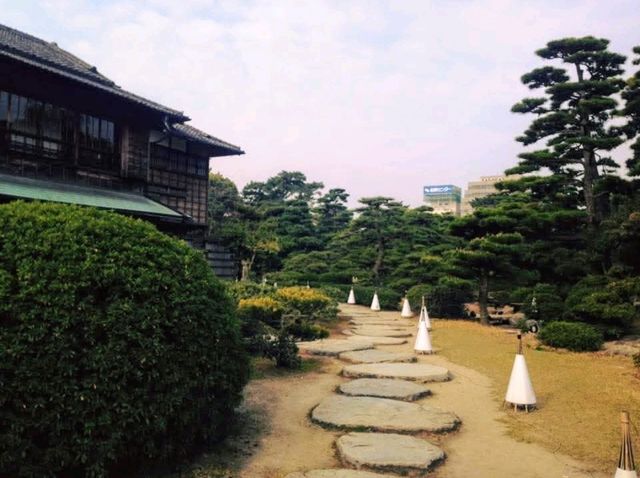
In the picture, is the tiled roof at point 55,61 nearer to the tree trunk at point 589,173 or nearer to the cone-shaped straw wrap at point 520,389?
the cone-shaped straw wrap at point 520,389

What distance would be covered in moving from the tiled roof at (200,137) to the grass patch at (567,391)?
468 inches

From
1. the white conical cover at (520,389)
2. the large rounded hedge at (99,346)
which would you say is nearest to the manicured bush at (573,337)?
the white conical cover at (520,389)

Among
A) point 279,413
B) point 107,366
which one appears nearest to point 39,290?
point 107,366

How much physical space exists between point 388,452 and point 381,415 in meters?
1.06

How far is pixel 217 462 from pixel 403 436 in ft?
5.85

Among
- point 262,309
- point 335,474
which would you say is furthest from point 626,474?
point 262,309

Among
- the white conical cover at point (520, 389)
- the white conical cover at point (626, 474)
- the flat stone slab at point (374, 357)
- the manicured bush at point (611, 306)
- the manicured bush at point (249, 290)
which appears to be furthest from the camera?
the manicured bush at point (249, 290)

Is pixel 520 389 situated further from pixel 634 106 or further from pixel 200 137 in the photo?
pixel 200 137

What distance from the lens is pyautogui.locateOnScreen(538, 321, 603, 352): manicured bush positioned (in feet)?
33.9

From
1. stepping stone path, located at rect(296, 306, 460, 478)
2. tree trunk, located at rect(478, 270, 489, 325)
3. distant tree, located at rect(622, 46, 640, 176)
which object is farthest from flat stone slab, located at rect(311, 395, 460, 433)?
distant tree, located at rect(622, 46, 640, 176)

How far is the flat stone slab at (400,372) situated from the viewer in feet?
24.1

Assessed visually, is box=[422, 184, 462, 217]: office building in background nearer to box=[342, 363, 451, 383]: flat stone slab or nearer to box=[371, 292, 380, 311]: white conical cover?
Answer: box=[371, 292, 380, 311]: white conical cover

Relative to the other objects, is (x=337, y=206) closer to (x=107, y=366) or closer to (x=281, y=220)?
(x=281, y=220)

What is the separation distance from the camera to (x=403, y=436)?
4719 millimetres
